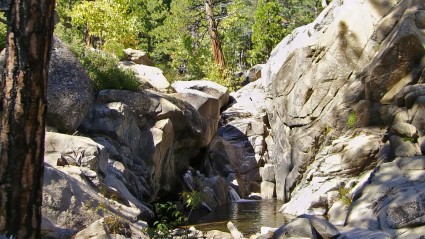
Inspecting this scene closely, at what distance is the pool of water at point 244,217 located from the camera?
13.5m

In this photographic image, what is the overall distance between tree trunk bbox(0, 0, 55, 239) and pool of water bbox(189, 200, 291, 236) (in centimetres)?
876

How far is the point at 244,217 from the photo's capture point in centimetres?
1545

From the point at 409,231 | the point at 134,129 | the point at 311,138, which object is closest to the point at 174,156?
the point at 134,129

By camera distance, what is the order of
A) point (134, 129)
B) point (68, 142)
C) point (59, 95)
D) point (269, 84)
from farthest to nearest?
point (269, 84), point (134, 129), point (59, 95), point (68, 142)

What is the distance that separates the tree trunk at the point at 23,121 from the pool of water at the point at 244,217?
876cm

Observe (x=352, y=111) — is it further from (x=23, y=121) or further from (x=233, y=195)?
(x=23, y=121)

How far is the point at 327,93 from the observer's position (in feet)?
58.6

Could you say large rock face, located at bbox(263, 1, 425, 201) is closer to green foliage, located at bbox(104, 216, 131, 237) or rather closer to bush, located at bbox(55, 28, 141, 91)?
bush, located at bbox(55, 28, 141, 91)

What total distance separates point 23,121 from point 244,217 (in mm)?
11889

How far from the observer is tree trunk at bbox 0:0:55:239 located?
4.15m

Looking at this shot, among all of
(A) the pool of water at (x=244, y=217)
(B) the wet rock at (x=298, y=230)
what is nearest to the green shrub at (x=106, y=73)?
(A) the pool of water at (x=244, y=217)

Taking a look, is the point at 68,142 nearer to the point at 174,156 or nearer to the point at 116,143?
the point at 116,143

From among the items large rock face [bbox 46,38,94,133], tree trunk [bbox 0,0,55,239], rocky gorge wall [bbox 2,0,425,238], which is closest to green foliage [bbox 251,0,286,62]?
rocky gorge wall [bbox 2,0,425,238]

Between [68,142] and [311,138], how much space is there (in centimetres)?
958
